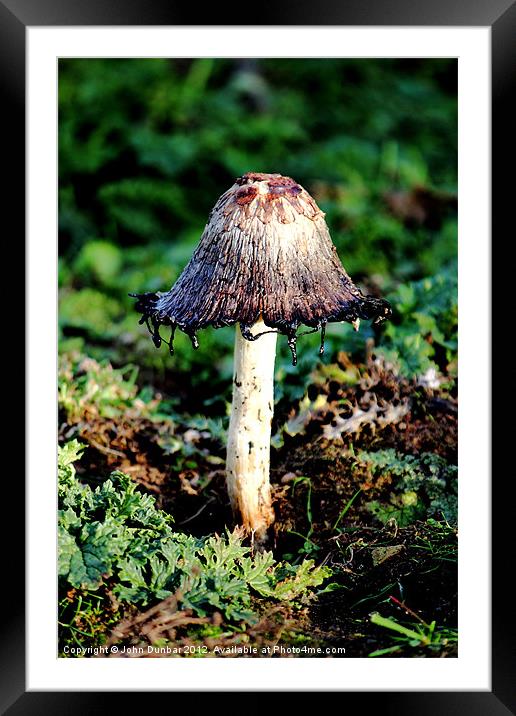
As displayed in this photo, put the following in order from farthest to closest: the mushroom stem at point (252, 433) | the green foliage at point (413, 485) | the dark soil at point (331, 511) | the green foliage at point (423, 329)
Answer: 1. the green foliage at point (423, 329)
2. the green foliage at point (413, 485)
3. the mushroom stem at point (252, 433)
4. the dark soil at point (331, 511)

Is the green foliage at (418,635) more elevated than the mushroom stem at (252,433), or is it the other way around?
the mushroom stem at (252,433)
